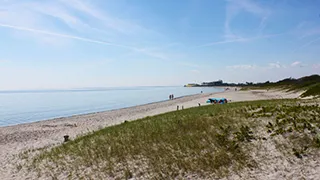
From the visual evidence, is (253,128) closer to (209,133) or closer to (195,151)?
(209,133)

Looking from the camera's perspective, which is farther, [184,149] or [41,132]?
[41,132]

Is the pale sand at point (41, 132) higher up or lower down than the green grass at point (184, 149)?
lower down

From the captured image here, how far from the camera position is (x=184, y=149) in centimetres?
1188

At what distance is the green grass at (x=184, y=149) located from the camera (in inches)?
404

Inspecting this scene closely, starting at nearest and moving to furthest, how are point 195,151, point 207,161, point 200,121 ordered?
point 207,161
point 195,151
point 200,121

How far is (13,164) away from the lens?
1441 centimetres

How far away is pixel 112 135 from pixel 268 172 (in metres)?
10.4

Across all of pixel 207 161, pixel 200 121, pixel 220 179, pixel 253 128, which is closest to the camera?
pixel 220 179

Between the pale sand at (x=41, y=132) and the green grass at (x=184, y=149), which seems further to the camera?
the pale sand at (x=41, y=132)

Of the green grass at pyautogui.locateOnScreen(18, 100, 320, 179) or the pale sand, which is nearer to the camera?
the green grass at pyautogui.locateOnScreen(18, 100, 320, 179)

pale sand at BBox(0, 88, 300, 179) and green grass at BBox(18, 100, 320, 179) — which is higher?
green grass at BBox(18, 100, 320, 179)

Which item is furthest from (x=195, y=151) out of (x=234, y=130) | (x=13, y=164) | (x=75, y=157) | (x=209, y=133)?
(x=13, y=164)

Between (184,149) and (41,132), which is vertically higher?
(184,149)

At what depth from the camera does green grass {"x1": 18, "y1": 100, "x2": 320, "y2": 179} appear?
33.6 feet
